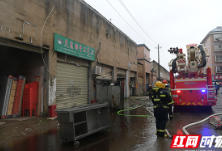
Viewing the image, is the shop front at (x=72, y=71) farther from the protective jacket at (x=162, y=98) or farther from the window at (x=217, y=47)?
the window at (x=217, y=47)

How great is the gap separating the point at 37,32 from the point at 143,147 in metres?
6.88

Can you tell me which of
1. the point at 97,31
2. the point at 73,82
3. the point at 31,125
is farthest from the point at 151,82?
the point at 31,125

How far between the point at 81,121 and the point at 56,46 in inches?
210

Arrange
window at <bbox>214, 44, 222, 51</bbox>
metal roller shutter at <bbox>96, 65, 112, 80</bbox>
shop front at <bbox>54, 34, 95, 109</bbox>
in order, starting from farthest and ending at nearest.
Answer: window at <bbox>214, 44, 222, 51</bbox>
metal roller shutter at <bbox>96, 65, 112, 80</bbox>
shop front at <bbox>54, 34, 95, 109</bbox>

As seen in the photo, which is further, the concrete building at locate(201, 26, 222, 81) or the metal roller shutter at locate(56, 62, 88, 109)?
the concrete building at locate(201, 26, 222, 81)

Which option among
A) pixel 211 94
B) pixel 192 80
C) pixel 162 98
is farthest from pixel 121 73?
pixel 162 98

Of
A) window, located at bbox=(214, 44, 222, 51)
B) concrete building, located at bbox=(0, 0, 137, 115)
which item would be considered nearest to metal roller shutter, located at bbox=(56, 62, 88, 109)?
concrete building, located at bbox=(0, 0, 137, 115)

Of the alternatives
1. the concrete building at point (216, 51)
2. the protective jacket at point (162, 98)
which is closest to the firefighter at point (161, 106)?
the protective jacket at point (162, 98)

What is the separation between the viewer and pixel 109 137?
5016 millimetres

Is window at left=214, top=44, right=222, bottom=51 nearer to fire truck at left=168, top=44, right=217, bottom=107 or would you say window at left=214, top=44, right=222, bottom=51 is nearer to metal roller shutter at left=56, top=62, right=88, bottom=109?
fire truck at left=168, top=44, right=217, bottom=107

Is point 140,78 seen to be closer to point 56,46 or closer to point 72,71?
point 72,71

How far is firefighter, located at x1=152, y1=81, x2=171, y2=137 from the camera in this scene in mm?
4771

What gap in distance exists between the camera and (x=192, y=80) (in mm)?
9055

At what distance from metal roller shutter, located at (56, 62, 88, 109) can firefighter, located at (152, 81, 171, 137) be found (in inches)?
234
